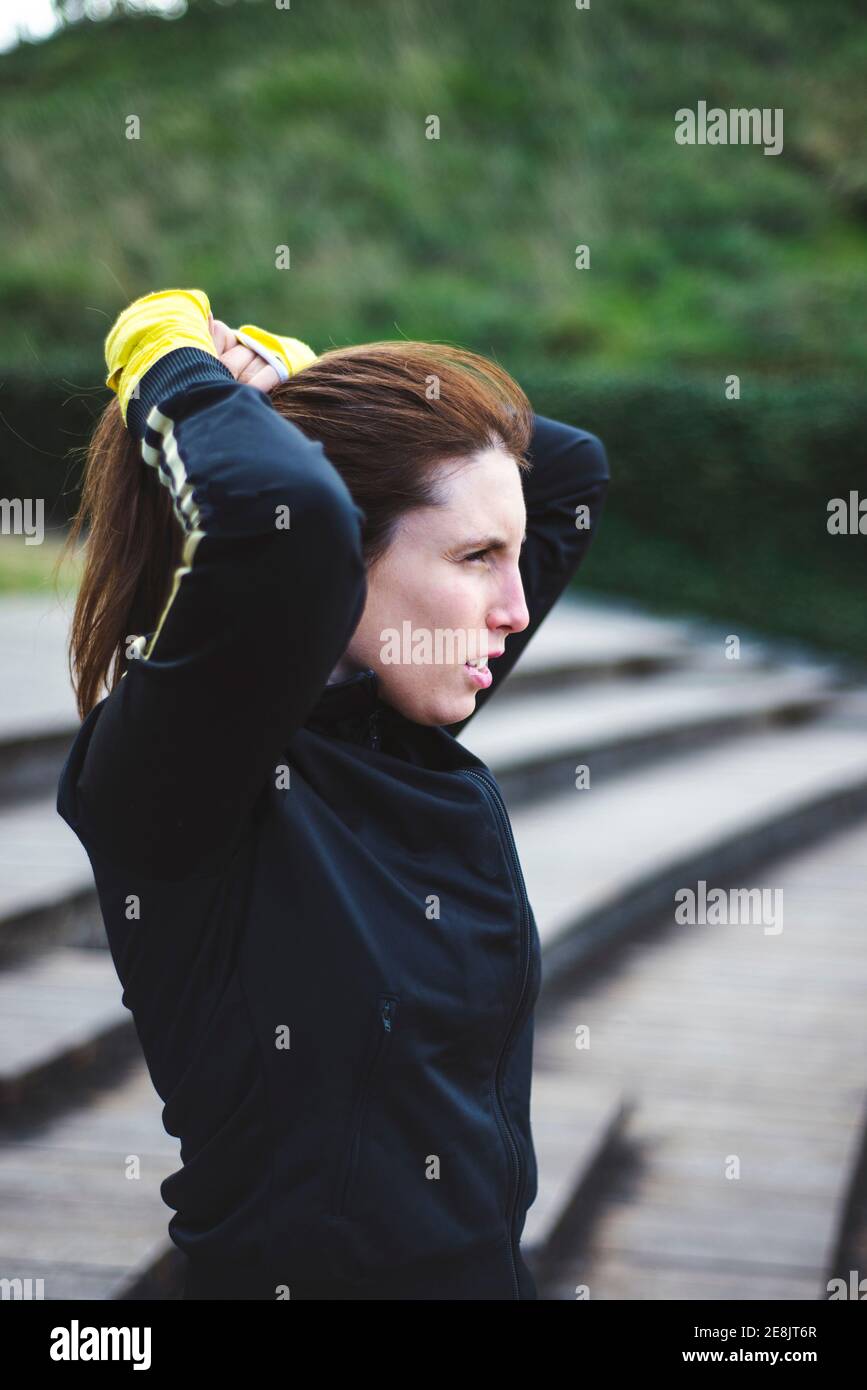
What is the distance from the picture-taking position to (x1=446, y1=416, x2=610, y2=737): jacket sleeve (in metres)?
1.64

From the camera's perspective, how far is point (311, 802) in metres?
1.11

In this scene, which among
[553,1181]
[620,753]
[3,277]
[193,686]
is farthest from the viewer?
[3,277]

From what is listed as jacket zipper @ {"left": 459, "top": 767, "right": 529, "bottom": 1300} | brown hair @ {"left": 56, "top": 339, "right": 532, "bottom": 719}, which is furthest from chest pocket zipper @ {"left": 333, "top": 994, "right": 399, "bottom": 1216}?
brown hair @ {"left": 56, "top": 339, "right": 532, "bottom": 719}

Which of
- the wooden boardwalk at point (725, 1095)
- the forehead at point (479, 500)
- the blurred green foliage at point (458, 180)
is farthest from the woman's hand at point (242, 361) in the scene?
the blurred green foliage at point (458, 180)

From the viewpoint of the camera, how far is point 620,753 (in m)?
6.17

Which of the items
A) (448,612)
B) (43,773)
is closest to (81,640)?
(448,612)

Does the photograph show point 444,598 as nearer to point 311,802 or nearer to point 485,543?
point 485,543

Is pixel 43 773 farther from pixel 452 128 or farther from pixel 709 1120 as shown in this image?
pixel 452 128

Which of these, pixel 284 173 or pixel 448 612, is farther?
pixel 284 173

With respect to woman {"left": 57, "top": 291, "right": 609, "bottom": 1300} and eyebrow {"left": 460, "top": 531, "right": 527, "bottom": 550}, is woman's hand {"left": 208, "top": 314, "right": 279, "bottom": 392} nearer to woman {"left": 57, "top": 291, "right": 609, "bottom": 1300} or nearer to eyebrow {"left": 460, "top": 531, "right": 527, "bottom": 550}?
woman {"left": 57, "top": 291, "right": 609, "bottom": 1300}

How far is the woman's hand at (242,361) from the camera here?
47.6 inches

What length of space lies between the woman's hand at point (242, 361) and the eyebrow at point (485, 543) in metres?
0.24

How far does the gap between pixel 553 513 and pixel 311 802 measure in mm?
682
